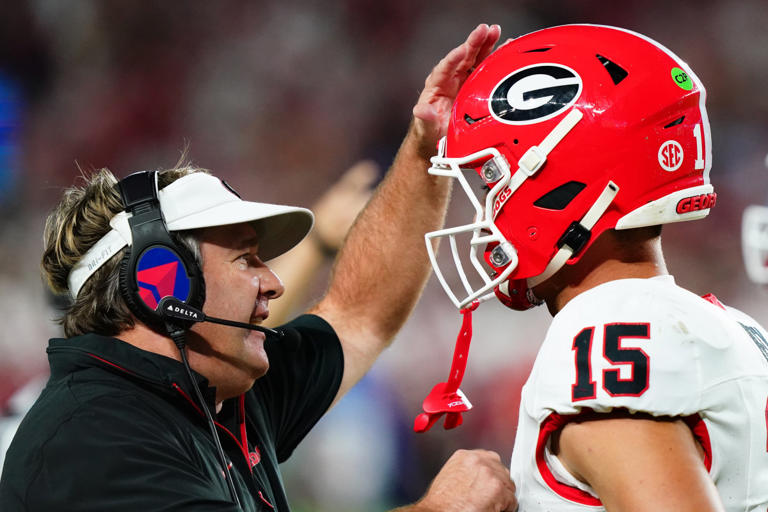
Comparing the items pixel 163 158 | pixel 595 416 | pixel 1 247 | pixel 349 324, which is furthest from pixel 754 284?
pixel 1 247

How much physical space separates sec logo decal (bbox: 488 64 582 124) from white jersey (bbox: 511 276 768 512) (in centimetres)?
33

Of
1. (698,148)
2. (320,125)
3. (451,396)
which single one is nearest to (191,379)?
(451,396)

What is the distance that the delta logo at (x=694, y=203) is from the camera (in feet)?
4.72

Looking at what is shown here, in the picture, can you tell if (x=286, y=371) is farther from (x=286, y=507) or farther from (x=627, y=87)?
(x=627, y=87)

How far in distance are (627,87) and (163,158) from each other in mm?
2876

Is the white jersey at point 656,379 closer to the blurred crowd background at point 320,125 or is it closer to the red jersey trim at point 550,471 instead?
the red jersey trim at point 550,471

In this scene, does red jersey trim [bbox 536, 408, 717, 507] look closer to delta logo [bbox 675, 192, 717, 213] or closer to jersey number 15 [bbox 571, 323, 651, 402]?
jersey number 15 [bbox 571, 323, 651, 402]

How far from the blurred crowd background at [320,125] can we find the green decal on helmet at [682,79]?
8.00ft

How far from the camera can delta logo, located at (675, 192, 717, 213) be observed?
1.44 meters

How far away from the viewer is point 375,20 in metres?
4.10

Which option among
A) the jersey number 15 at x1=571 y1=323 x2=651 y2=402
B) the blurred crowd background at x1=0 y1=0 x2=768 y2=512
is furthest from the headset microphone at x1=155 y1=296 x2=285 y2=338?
the blurred crowd background at x1=0 y1=0 x2=768 y2=512

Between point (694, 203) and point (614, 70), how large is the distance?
0.27m

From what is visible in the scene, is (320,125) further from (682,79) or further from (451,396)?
(682,79)

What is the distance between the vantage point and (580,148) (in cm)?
143
